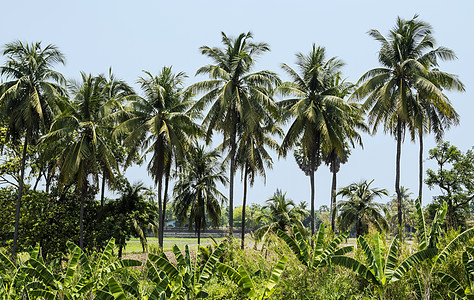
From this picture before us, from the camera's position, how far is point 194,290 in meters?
13.1

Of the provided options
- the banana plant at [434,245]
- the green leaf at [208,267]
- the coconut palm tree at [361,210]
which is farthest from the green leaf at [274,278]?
the coconut palm tree at [361,210]

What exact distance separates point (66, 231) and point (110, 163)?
19.0 ft

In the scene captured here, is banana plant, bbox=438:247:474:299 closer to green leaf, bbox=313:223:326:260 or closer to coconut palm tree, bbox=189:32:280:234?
green leaf, bbox=313:223:326:260

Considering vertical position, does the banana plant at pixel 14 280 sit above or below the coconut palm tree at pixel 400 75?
below

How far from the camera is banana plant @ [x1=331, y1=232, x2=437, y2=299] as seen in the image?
40.7ft

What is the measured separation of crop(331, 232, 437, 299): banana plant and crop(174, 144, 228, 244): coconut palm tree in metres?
25.5

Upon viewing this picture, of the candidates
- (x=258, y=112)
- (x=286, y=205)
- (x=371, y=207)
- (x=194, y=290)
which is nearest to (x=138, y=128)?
(x=258, y=112)

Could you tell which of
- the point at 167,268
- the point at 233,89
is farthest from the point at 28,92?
the point at 167,268

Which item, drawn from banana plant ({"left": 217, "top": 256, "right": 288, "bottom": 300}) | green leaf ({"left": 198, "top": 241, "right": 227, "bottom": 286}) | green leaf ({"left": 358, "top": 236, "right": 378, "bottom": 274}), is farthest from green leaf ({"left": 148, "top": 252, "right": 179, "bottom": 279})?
green leaf ({"left": 358, "top": 236, "right": 378, "bottom": 274})

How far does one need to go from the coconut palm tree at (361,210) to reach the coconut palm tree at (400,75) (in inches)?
255

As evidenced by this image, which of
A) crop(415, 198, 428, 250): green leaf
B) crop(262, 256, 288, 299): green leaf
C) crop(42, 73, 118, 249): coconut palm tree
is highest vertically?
crop(42, 73, 118, 249): coconut palm tree

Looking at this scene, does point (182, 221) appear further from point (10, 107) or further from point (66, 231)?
point (10, 107)

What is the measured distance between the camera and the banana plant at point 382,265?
12391 mm

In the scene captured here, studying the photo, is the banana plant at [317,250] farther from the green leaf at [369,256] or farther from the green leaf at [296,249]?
the green leaf at [369,256]
